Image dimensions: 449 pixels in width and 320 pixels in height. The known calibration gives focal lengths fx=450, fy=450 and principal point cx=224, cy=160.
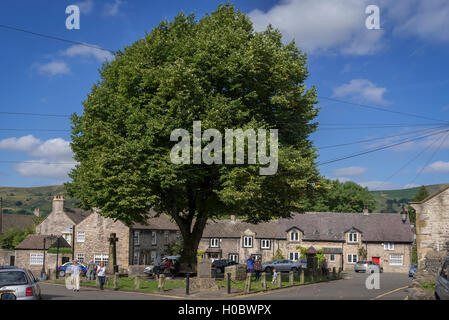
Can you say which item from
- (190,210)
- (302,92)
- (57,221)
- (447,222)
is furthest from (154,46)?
(57,221)

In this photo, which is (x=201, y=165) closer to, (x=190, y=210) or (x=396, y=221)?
(x=190, y=210)

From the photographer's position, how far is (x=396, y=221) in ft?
227

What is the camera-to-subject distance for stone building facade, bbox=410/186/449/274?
3334 centimetres

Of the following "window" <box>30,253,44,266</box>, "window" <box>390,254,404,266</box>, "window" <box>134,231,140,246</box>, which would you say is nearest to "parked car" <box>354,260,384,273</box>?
"window" <box>390,254,404,266</box>

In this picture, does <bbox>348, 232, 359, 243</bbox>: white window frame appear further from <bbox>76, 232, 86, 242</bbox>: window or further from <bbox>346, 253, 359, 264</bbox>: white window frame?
<bbox>76, 232, 86, 242</bbox>: window

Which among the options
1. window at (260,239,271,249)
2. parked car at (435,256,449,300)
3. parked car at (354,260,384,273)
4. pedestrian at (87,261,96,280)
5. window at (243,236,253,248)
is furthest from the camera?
window at (243,236,253,248)

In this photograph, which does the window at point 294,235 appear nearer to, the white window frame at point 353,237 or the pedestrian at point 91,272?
the white window frame at point 353,237

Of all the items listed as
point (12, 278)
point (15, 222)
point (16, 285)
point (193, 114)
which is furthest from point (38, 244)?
point (16, 285)

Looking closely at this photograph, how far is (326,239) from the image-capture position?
68875mm

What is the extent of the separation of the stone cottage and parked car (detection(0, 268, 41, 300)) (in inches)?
2147

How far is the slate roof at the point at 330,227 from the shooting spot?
6762cm

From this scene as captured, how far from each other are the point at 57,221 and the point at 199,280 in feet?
167

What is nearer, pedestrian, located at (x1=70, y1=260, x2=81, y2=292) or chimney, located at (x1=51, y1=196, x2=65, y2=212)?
pedestrian, located at (x1=70, y1=260, x2=81, y2=292)

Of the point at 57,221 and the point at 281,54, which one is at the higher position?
the point at 281,54
